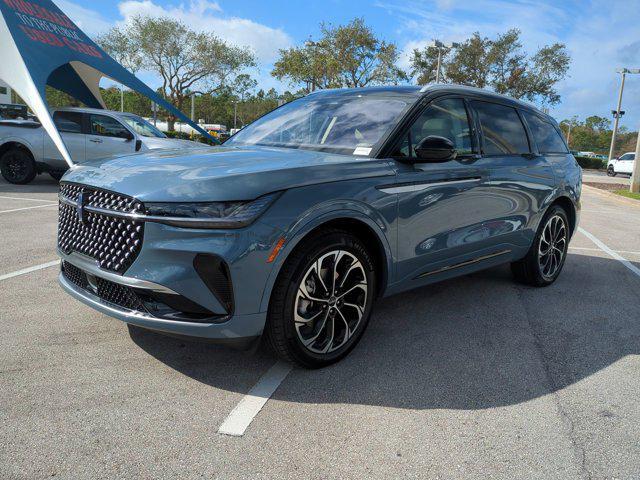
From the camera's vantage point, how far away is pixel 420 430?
8.65ft

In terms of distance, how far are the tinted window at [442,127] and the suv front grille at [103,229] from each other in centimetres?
180

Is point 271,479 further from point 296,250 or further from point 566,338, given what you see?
point 566,338

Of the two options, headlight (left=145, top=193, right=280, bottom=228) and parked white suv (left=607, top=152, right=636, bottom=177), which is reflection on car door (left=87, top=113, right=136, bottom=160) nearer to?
headlight (left=145, top=193, right=280, bottom=228)

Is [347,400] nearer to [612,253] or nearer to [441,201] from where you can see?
[441,201]

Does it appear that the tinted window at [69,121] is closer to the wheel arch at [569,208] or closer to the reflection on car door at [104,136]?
the reflection on car door at [104,136]

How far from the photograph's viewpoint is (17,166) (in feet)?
40.4

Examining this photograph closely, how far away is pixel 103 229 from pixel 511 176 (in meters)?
3.37

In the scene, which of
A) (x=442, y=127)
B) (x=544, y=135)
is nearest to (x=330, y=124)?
(x=442, y=127)

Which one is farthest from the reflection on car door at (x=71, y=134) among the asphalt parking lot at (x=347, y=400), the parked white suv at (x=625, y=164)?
the parked white suv at (x=625, y=164)

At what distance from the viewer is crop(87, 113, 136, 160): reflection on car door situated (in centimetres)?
1191

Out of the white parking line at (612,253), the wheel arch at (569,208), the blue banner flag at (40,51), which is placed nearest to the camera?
the wheel arch at (569,208)

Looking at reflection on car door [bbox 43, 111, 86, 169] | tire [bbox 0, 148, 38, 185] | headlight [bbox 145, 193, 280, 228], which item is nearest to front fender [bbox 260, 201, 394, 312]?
headlight [bbox 145, 193, 280, 228]

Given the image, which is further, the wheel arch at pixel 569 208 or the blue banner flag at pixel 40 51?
the blue banner flag at pixel 40 51

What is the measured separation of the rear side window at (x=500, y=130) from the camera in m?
4.47
